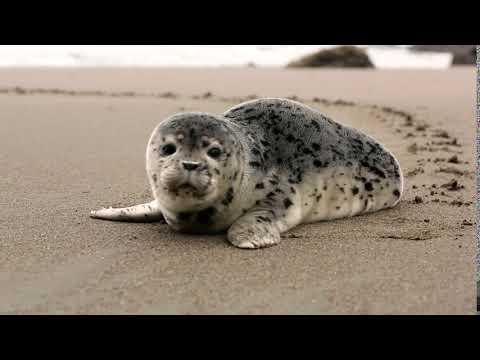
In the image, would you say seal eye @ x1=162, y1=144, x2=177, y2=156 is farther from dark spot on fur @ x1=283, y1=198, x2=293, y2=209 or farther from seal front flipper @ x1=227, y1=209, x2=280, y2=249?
dark spot on fur @ x1=283, y1=198, x2=293, y2=209

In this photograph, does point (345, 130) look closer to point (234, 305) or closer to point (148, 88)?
point (234, 305)

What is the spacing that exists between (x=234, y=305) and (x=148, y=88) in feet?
30.5

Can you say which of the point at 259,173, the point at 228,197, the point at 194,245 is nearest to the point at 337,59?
the point at 259,173

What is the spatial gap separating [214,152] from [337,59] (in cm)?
1538

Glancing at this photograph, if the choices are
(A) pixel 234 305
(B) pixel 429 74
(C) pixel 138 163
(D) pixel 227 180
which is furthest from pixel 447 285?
(B) pixel 429 74

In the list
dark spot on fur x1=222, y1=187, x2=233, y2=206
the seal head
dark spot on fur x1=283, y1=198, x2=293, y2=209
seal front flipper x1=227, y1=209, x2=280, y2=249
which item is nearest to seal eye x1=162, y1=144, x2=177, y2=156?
the seal head

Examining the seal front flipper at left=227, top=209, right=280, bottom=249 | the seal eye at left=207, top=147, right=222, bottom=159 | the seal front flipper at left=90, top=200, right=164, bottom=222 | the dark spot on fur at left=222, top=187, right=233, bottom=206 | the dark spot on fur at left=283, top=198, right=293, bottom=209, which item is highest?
the seal eye at left=207, top=147, right=222, bottom=159

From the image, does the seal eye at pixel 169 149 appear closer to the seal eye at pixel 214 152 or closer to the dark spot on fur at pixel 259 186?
the seal eye at pixel 214 152

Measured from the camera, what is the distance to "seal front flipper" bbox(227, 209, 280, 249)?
3614 millimetres

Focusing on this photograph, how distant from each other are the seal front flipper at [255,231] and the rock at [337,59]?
14930mm

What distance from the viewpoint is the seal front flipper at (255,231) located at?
3.61 meters

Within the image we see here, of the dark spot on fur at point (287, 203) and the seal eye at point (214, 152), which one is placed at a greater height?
the seal eye at point (214, 152)

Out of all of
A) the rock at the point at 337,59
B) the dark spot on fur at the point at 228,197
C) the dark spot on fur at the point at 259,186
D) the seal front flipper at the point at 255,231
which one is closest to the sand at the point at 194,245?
the seal front flipper at the point at 255,231

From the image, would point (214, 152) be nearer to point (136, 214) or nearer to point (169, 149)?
point (169, 149)
